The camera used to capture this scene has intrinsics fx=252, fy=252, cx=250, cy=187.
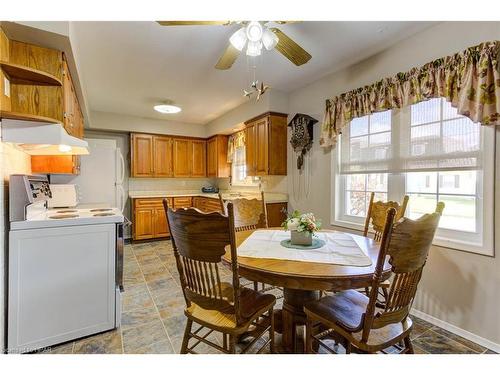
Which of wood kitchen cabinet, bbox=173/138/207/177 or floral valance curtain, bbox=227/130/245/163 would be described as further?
wood kitchen cabinet, bbox=173/138/207/177

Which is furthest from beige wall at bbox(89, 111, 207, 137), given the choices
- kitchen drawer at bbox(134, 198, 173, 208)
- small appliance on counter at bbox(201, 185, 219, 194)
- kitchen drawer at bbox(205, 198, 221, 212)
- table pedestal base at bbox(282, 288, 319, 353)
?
table pedestal base at bbox(282, 288, 319, 353)

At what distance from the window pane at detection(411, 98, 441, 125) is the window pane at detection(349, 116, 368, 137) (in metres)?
0.51

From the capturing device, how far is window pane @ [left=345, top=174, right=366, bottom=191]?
2859mm

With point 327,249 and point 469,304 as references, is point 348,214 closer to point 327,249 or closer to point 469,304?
point 469,304

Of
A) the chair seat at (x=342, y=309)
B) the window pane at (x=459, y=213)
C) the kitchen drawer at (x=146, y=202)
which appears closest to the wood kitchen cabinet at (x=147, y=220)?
the kitchen drawer at (x=146, y=202)

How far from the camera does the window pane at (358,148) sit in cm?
277

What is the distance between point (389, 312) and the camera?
3.92ft

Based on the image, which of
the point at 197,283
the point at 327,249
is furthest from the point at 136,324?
the point at 327,249

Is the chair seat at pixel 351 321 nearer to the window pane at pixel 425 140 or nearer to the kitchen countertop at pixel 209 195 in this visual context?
the window pane at pixel 425 140

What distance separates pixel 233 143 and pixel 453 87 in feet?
12.6

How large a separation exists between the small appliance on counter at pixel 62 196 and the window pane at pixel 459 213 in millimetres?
4025

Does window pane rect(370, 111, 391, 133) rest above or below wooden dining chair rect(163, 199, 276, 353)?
above

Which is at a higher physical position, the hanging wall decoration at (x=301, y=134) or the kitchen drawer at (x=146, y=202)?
the hanging wall decoration at (x=301, y=134)

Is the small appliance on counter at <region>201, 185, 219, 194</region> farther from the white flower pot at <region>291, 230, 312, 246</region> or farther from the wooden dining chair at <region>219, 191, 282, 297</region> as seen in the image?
the white flower pot at <region>291, 230, 312, 246</region>
